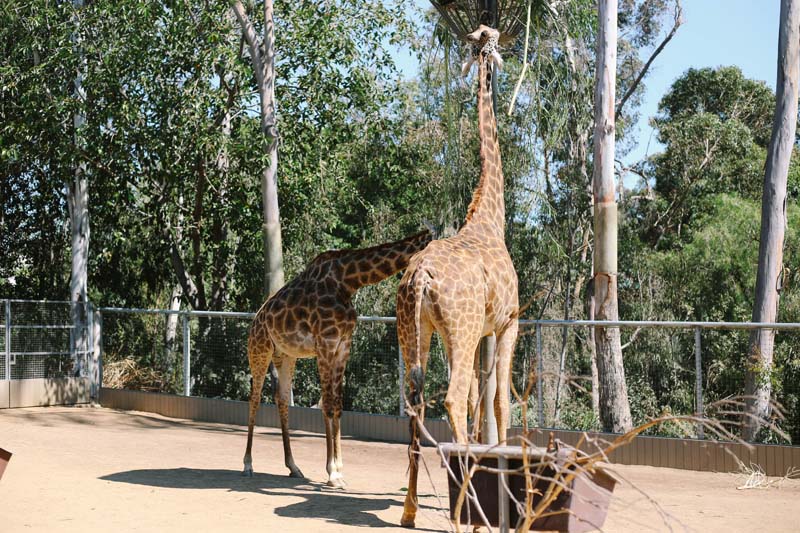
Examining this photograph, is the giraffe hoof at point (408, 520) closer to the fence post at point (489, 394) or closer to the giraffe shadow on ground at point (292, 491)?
the giraffe shadow on ground at point (292, 491)

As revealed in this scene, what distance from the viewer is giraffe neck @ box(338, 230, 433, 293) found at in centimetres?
928

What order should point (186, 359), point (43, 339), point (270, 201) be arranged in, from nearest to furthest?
point (270, 201)
point (186, 359)
point (43, 339)

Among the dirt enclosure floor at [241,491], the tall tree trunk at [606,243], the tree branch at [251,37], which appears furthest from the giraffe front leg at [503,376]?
the tree branch at [251,37]

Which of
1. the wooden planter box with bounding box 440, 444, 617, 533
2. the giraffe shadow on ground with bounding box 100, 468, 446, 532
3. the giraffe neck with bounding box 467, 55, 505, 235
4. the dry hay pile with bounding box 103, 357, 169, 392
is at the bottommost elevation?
the giraffe shadow on ground with bounding box 100, 468, 446, 532

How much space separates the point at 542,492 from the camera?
4.33 metres

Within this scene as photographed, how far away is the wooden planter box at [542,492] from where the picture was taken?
4.08 meters

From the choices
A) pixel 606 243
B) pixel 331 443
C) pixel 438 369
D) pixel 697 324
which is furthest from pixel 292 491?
pixel 438 369

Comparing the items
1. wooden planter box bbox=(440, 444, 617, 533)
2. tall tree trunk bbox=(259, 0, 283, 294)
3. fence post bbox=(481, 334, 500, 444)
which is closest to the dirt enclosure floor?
fence post bbox=(481, 334, 500, 444)

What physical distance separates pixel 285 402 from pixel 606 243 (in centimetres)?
500

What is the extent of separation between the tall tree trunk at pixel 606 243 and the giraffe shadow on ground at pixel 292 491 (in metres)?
4.34

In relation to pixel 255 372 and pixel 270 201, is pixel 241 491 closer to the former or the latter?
pixel 255 372

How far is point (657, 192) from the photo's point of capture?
28125 mm

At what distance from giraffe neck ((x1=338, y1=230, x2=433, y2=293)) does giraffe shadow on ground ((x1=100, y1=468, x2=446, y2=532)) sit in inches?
82.6

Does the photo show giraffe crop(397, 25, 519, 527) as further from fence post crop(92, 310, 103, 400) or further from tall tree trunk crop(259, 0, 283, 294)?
fence post crop(92, 310, 103, 400)
